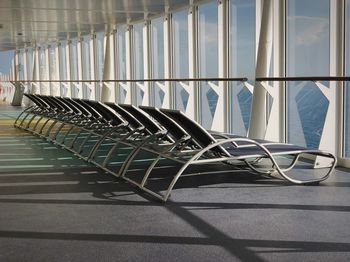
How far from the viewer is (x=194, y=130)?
163 inches

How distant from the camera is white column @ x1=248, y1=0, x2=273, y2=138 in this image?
632 cm

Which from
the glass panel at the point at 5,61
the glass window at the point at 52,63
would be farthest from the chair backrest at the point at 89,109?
the glass panel at the point at 5,61

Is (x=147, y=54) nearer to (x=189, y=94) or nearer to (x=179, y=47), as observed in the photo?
(x=179, y=47)

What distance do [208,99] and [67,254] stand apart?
6650 millimetres

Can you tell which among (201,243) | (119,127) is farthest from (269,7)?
(201,243)

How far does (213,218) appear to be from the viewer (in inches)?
130

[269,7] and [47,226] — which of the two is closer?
[47,226]

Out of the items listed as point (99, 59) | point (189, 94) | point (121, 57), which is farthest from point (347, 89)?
point (99, 59)

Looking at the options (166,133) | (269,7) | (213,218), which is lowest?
(213,218)

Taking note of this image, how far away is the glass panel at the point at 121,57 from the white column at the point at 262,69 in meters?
7.12

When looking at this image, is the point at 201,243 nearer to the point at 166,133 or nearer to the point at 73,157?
the point at 166,133

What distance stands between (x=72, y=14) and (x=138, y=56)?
224 cm

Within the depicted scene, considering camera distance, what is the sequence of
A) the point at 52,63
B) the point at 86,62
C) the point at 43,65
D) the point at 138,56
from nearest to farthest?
the point at 138,56, the point at 86,62, the point at 52,63, the point at 43,65

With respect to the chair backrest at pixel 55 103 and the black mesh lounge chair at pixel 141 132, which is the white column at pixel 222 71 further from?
the black mesh lounge chair at pixel 141 132
